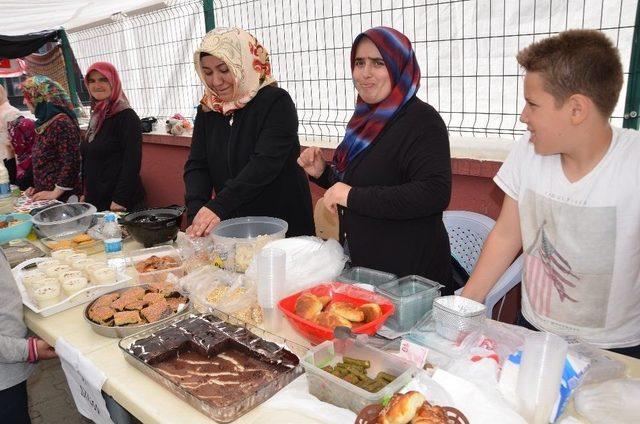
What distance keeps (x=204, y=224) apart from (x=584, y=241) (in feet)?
4.98

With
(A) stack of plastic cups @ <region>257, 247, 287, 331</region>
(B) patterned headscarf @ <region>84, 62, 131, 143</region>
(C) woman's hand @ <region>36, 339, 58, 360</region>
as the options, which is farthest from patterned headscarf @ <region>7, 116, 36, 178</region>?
(A) stack of plastic cups @ <region>257, 247, 287, 331</region>

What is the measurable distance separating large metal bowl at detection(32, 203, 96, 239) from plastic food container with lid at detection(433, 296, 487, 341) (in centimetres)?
218

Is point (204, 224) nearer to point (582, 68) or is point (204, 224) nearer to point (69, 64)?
point (582, 68)

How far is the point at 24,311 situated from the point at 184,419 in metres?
1.07

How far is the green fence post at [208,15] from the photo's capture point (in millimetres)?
4465

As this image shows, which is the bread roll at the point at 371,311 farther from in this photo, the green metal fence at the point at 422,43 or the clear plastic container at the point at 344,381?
the green metal fence at the point at 422,43

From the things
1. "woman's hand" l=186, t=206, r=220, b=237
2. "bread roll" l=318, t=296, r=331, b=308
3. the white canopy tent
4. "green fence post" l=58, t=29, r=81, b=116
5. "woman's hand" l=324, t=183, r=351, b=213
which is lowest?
"bread roll" l=318, t=296, r=331, b=308

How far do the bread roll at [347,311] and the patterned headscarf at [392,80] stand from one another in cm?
81

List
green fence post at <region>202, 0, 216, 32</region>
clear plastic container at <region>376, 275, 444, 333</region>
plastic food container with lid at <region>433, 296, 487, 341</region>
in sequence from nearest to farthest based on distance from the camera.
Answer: plastic food container with lid at <region>433, 296, 487, 341</region>, clear plastic container at <region>376, 275, 444, 333</region>, green fence post at <region>202, 0, 216, 32</region>

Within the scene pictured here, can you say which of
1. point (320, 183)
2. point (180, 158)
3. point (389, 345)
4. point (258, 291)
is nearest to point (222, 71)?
point (320, 183)

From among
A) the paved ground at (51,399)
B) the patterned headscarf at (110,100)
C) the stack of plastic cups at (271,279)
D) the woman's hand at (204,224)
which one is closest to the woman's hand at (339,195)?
the stack of plastic cups at (271,279)

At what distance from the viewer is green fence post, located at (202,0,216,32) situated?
446 centimetres

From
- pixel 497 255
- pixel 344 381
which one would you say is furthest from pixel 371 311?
pixel 497 255

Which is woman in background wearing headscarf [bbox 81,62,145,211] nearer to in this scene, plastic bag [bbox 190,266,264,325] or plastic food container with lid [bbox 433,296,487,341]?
plastic bag [bbox 190,266,264,325]
